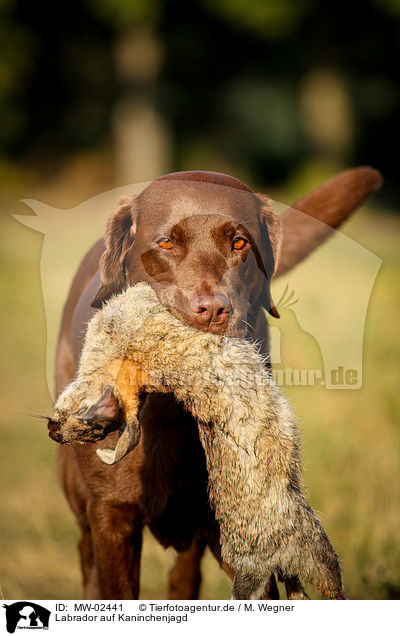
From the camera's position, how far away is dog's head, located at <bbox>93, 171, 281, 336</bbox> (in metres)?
2.60

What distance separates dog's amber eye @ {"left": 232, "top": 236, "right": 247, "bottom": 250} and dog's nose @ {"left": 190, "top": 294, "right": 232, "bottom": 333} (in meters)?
0.34

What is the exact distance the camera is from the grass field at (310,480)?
12.3 feet

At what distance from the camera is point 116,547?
9.93ft

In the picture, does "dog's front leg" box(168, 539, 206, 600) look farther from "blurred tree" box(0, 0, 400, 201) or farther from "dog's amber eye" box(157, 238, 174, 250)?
"blurred tree" box(0, 0, 400, 201)

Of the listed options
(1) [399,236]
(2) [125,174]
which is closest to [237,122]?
(2) [125,174]

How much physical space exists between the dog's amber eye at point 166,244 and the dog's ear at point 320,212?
944 mm

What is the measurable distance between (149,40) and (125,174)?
459 cm

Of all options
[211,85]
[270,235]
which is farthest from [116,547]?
[211,85]

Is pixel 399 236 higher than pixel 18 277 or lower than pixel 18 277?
higher

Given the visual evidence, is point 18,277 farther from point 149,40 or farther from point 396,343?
point 149,40

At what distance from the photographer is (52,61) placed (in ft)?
70.9

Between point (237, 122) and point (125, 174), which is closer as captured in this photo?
point (125, 174)
